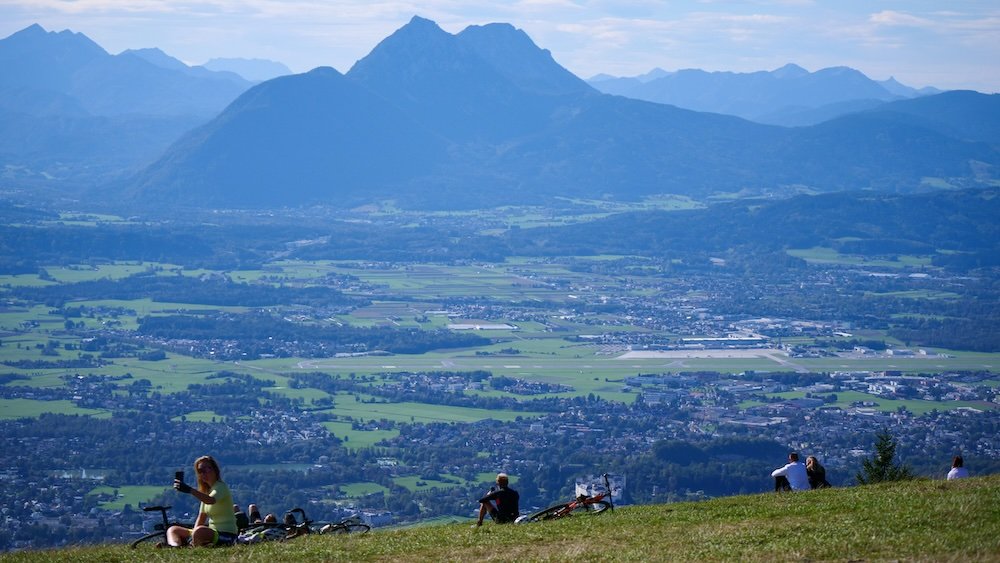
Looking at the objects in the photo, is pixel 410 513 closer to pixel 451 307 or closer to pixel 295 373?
pixel 295 373

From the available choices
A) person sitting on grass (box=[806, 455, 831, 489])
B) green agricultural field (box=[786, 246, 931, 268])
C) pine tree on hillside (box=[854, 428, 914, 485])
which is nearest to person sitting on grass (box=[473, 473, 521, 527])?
person sitting on grass (box=[806, 455, 831, 489])

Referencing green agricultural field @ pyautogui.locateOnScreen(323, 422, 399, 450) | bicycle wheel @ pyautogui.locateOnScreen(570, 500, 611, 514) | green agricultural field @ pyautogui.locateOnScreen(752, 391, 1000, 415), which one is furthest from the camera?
green agricultural field @ pyautogui.locateOnScreen(752, 391, 1000, 415)

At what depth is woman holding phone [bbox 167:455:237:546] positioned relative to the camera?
12.9 meters

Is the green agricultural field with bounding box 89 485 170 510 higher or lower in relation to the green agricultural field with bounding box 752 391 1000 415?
higher

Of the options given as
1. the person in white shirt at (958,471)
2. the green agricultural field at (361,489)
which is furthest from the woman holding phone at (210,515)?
the green agricultural field at (361,489)

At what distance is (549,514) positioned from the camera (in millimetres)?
15227

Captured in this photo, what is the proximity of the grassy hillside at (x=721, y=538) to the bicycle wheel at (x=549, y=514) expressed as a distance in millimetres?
308

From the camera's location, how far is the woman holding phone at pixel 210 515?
12.9m

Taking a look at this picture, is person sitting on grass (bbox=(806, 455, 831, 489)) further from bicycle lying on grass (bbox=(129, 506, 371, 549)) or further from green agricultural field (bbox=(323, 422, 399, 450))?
green agricultural field (bbox=(323, 422, 399, 450))

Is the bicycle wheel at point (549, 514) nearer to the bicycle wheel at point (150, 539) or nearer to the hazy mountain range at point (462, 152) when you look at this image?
the bicycle wheel at point (150, 539)

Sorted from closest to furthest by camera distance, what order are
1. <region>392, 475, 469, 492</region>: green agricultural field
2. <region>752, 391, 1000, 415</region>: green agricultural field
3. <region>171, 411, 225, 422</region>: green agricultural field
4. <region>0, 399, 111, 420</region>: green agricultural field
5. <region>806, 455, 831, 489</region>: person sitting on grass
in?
<region>806, 455, 831, 489</region>: person sitting on grass < <region>392, 475, 469, 492</region>: green agricultural field < <region>0, 399, 111, 420</region>: green agricultural field < <region>171, 411, 225, 422</region>: green agricultural field < <region>752, 391, 1000, 415</region>: green agricultural field

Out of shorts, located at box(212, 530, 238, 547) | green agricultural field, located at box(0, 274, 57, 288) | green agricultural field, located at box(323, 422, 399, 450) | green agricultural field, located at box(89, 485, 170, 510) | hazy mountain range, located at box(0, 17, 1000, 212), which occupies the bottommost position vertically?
green agricultural field, located at box(323, 422, 399, 450)

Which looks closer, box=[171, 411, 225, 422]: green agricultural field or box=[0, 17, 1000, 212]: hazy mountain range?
box=[171, 411, 225, 422]: green agricultural field

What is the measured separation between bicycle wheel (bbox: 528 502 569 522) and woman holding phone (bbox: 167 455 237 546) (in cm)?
358
